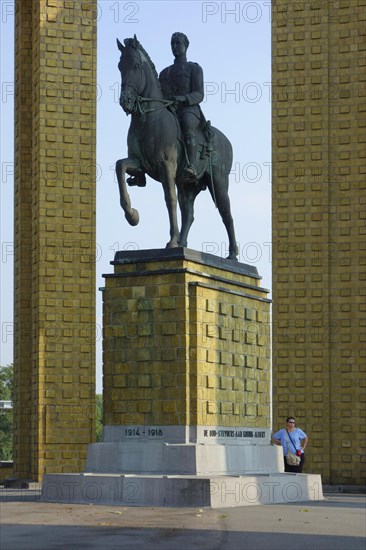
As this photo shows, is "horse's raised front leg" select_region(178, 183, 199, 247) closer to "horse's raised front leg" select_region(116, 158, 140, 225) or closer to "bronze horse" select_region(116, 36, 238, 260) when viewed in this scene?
"bronze horse" select_region(116, 36, 238, 260)

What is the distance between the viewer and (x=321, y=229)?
2592 centimetres

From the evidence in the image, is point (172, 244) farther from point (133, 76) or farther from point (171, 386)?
point (133, 76)

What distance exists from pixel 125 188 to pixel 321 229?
23.8 ft

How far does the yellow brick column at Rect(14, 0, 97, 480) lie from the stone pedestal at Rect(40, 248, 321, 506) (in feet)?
24.1

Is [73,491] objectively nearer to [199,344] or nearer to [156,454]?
[156,454]

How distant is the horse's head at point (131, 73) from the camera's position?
19.3 metres

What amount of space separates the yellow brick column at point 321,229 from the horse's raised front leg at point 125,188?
6698mm

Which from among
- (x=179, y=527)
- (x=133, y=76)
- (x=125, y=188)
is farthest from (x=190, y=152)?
(x=179, y=527)

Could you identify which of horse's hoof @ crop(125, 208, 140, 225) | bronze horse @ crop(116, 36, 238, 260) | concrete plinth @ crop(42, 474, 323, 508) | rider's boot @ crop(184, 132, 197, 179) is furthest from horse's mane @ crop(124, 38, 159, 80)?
concrete plinth @ crop(42, 474, 323, 508)

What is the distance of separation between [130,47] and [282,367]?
8.36 metres

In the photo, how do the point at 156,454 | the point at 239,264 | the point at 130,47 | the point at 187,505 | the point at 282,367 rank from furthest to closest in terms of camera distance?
1. the point at 282,367
2. the point at 239,264
3. the point at 130,47
4. the point at 156,454
5. the point at 187,505

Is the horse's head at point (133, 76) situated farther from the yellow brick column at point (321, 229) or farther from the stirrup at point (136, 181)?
the yellow brick column at point (321, 229)

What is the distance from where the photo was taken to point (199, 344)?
61.5 feet

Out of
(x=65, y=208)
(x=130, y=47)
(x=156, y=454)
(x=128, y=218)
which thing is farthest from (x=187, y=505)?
(x=65, y=208)
